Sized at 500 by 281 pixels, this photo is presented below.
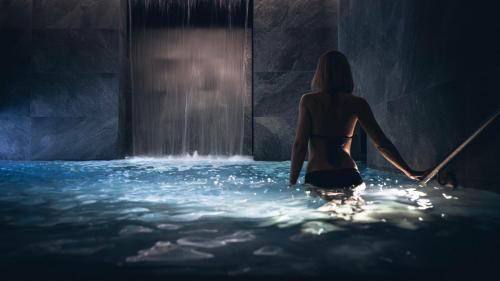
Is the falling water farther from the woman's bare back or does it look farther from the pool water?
the woman's bare back

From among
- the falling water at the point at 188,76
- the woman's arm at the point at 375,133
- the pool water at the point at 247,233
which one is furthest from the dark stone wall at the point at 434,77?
the falling water at the point at 188,76

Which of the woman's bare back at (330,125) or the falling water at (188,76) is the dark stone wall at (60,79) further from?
the woman's bare back at (330,125)

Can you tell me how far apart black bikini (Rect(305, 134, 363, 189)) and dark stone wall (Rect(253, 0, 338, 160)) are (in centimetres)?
723

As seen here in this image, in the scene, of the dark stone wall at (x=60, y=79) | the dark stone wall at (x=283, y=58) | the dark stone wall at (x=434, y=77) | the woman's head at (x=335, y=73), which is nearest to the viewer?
the woman's head at (x=335, y=73)

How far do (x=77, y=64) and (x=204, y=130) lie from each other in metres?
4.11

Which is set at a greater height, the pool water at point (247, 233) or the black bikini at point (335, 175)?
the black bikini at point (335, 175)

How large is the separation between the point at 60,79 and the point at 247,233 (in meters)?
10.3

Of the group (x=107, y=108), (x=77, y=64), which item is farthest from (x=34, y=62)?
(x=107, y=108)

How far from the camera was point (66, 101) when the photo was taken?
36.7 feet

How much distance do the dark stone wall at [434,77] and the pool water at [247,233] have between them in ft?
2.29

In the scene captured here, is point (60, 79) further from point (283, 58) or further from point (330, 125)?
point (330, 125)

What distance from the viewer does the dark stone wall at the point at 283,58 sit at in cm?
1120

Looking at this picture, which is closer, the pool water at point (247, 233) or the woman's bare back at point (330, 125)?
the pool water at point (247, 233)

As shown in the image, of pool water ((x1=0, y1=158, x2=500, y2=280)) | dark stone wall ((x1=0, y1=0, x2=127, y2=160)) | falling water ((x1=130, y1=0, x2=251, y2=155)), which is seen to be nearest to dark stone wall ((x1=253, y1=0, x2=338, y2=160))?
falling water ((x1=130, y1=0, x2=251, y2=155))
